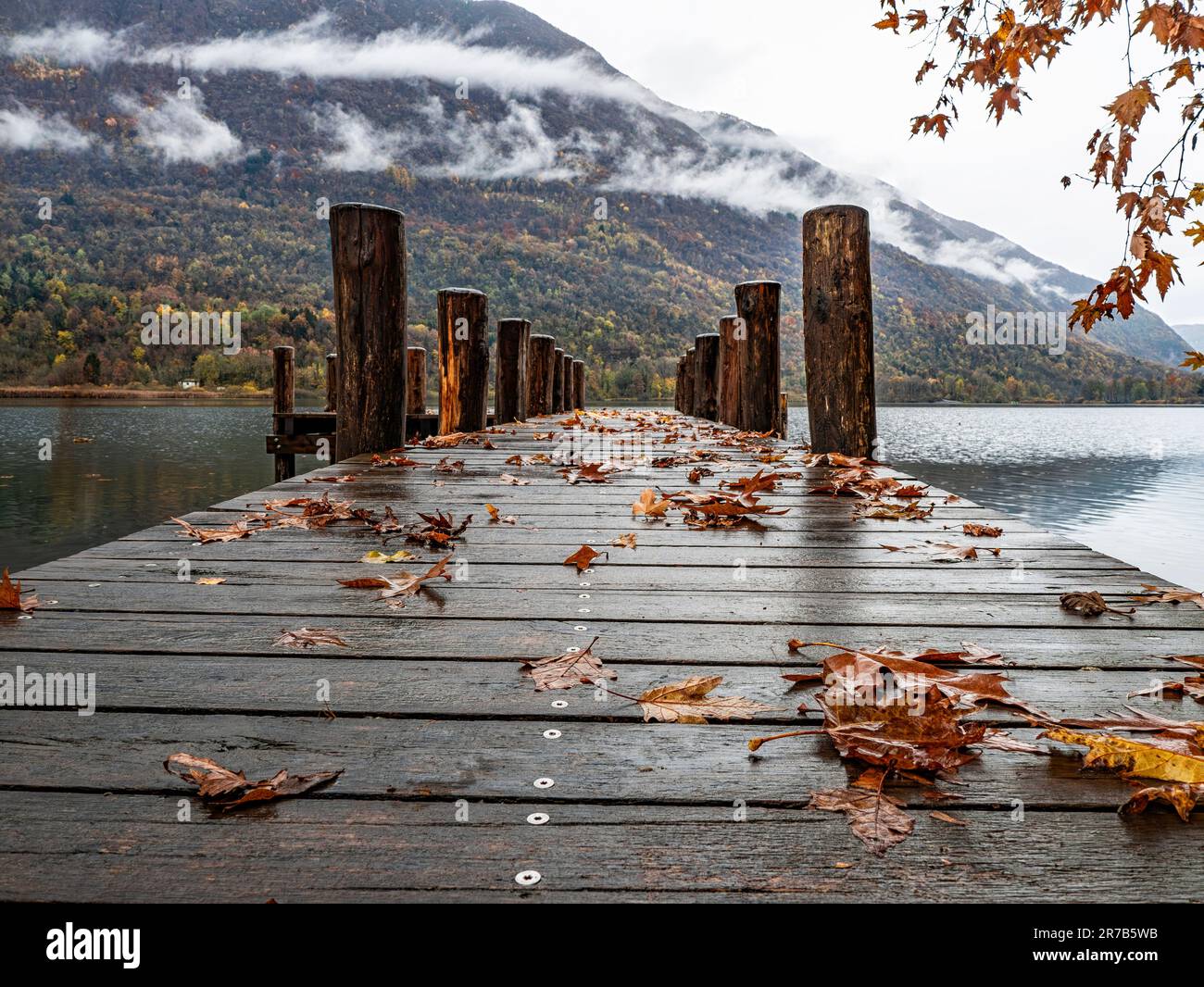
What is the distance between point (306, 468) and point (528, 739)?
29.1 metres

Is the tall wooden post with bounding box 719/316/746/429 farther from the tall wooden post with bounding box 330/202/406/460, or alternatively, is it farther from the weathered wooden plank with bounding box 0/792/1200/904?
the weathered wooden plank with bounding box 0/792/1200/904

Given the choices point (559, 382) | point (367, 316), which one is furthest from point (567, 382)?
point (367, 316)

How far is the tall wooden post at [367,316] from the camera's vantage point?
4.48 m

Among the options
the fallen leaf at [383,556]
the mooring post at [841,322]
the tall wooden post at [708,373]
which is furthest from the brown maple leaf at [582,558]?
the tall wooden post at [708,373]

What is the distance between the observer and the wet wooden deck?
824mm

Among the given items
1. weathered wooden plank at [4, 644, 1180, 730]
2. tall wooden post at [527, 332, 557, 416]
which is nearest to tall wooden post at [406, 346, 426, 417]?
tall wooden post at [527, 332, 557, 416]

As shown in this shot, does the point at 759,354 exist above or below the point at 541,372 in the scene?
below

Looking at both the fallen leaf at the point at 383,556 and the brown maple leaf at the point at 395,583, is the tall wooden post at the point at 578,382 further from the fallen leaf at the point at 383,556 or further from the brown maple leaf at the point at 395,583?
the brown maple leaf at the point at 395,583

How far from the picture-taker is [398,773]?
1.03 meters

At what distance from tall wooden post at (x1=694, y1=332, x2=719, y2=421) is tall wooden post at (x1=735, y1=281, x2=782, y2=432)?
14.0ft

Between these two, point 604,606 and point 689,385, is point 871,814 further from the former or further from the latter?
point 689,385

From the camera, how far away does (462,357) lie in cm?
723
